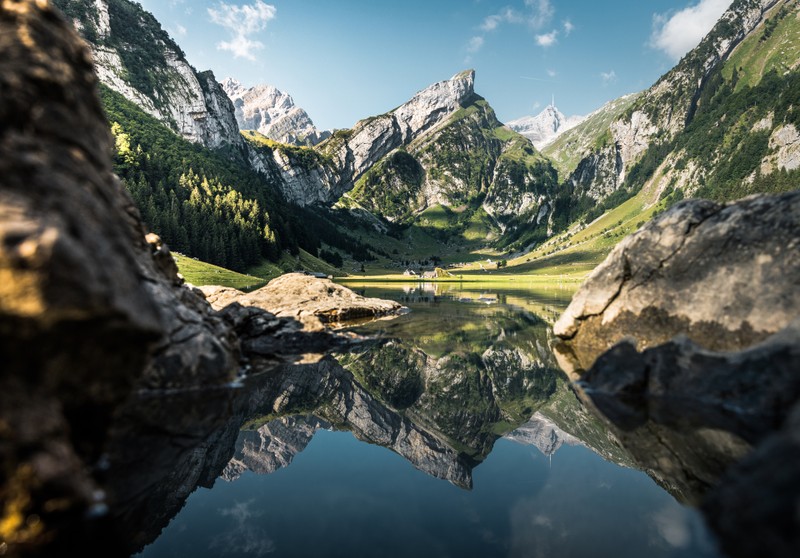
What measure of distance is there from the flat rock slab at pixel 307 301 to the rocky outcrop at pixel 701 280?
790 inches

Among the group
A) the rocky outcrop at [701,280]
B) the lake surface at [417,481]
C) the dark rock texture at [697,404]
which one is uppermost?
the rocky outcrop at [701,280]

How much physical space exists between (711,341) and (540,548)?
47.0 feet

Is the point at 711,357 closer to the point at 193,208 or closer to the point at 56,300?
the point at 56,300

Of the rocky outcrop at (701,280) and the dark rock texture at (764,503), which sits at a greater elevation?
the rocky outcrop at (701,280)

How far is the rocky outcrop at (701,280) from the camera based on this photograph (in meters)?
16.2

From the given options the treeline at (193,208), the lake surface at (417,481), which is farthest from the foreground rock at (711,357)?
the treeline at (193,208)

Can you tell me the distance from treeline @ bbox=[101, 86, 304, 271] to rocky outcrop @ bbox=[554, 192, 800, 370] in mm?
123463

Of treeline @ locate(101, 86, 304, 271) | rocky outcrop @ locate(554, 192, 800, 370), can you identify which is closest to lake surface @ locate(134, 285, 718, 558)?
rocky outcrop @ locate(554, 192, 800, 370)

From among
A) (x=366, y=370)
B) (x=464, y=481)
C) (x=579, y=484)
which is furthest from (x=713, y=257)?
(x=366, y=370)

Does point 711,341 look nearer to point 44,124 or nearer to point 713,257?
point 713,257

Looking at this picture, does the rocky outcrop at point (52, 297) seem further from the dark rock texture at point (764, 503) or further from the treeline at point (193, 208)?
the treeline at point (193, 208)

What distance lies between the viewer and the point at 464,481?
37.0ft

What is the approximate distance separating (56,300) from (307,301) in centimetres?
3308

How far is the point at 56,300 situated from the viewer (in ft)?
20.4
